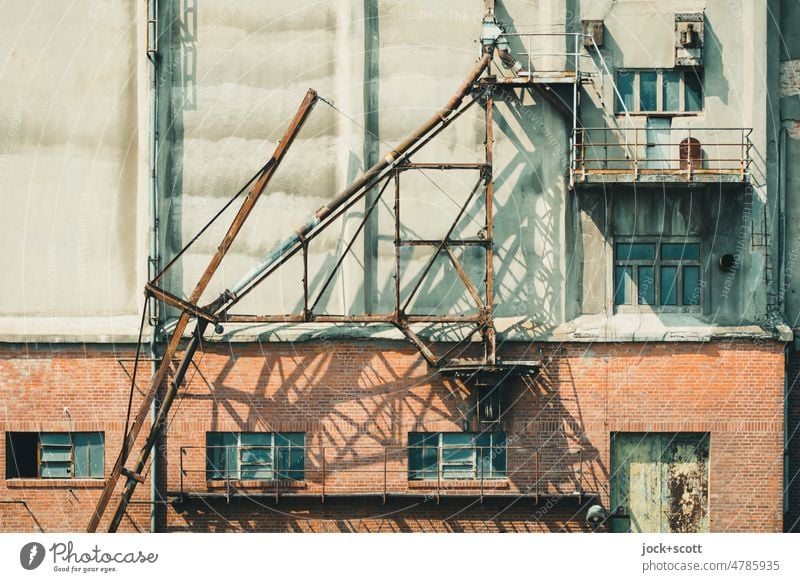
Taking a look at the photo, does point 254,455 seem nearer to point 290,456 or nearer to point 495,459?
point 290,456

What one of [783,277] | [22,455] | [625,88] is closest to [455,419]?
[783,277]

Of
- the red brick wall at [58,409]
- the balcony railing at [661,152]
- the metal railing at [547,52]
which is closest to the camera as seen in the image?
the balcony railing at [661,152]

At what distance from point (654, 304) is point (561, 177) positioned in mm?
3243

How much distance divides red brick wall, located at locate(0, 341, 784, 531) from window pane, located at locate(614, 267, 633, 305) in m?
1.01

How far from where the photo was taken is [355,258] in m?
23.4

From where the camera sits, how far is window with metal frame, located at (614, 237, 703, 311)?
23.5 meters

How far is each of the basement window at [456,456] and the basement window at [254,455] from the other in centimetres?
236

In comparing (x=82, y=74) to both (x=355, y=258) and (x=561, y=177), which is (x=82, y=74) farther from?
(x=561, y=177)

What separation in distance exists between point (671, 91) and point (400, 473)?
9.68m

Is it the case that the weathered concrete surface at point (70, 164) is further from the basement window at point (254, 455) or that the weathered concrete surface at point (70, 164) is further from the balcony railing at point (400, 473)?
the balcony railing at point (400, 473)

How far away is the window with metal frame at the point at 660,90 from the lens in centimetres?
2355

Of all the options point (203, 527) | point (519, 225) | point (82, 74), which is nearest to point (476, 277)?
point (519, 225)

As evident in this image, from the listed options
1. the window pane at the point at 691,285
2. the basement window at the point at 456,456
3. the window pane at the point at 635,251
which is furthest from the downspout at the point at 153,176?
the window pane at the point at 691,285

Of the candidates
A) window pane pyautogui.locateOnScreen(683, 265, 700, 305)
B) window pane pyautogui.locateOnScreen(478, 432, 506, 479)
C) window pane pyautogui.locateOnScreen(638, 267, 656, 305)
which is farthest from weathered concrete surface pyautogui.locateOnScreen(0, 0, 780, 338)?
window pane pyautogui.locateOnScreen(478, 432, 506, 479)
